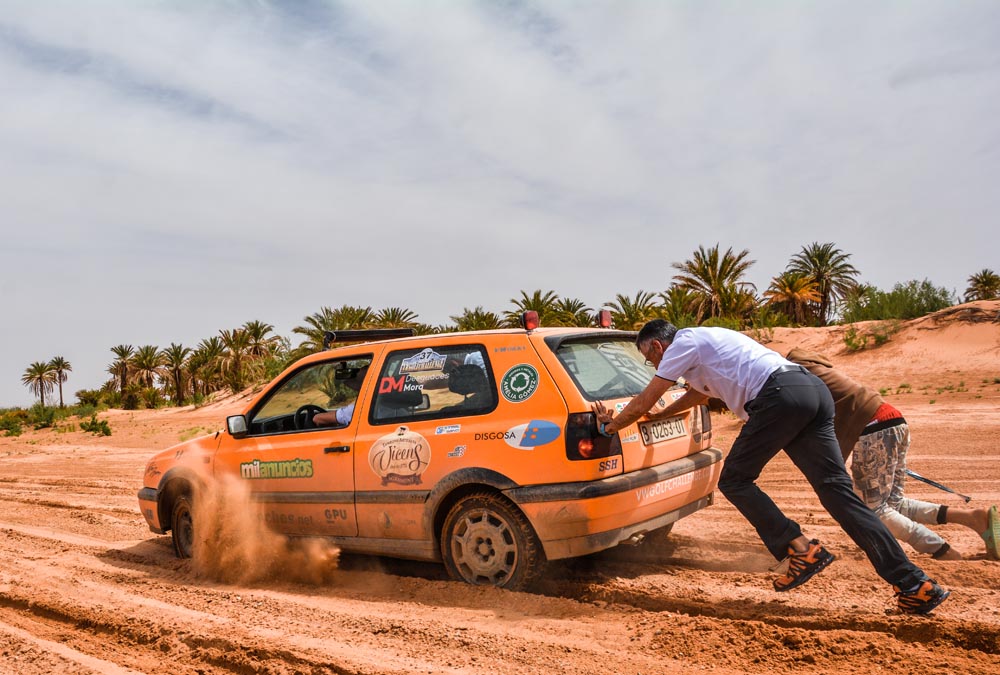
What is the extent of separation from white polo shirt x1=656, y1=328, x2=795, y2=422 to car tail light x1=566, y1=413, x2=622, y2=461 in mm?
500

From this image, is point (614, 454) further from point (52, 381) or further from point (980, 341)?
point (52, 381)

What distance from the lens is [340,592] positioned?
5238 mm

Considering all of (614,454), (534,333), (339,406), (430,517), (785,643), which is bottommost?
(785,643)

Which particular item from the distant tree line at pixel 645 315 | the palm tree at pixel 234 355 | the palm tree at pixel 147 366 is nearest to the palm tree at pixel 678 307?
the distant tree line at pixel 645 315

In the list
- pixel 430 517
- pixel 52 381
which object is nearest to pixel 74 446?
pixel 430 517

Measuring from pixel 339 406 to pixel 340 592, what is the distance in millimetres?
1459

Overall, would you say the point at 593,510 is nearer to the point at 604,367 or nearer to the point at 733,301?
the point at 604,367

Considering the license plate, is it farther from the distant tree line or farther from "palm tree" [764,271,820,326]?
"palm tree" [764,271,820,326]

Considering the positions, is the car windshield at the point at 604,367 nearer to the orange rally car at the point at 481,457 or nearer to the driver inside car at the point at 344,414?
the orange rally car at the point at 481,457

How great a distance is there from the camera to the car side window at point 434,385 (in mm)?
4980

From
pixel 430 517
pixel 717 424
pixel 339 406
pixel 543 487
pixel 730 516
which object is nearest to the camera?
pixel 543 487

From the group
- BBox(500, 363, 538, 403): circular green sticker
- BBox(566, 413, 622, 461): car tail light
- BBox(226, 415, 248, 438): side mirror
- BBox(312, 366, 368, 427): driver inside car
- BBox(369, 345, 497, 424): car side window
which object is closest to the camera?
BBox(566, 413, 622, 461): car tail light

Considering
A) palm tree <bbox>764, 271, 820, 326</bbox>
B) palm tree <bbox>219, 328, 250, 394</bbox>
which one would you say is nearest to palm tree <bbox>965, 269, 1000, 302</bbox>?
palm tree <bbox>764, 271, 820, 326</bbox>

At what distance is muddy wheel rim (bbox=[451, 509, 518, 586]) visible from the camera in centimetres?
476
